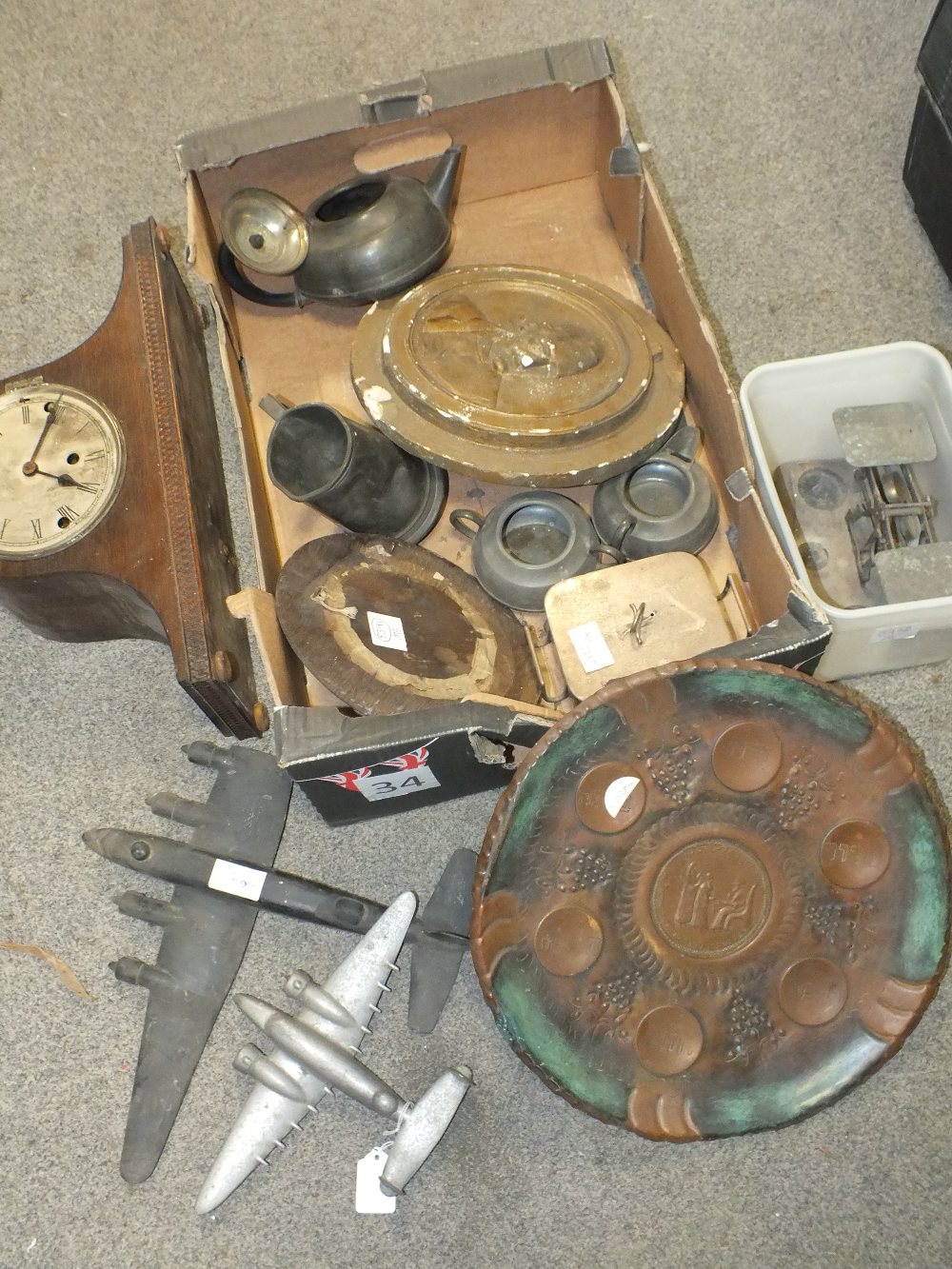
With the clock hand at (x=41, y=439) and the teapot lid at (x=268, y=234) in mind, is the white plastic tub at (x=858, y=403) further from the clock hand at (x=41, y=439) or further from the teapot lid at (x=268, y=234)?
the clock hand at (x=41, y=439)

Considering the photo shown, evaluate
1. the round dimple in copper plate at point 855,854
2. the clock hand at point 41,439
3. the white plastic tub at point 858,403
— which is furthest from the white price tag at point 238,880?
the white plastic tub at point 858,403

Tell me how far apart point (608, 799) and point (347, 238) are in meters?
0.97

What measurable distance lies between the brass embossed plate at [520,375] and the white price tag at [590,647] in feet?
0.70

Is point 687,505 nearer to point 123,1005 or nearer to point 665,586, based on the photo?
point 665,586

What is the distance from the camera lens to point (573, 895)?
1300 mm

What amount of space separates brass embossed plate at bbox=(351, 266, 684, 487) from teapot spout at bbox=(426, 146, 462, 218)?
153mm

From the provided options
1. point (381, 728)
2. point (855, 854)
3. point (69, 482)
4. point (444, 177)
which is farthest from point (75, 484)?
point (855, 854)

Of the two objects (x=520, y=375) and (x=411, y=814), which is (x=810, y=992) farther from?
(x=520, y=375)

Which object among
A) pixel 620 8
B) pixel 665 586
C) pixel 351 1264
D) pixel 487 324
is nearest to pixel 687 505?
pixel 665 586

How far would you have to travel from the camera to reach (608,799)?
4.26 ft

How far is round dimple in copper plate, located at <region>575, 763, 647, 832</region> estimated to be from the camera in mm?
1297

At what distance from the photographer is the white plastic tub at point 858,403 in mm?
1563

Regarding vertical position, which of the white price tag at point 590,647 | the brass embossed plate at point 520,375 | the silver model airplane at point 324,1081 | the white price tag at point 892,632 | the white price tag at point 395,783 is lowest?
the silver model airplane at point 324,1081

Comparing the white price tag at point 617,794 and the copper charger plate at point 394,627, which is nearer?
the white price tag at point 617,794
